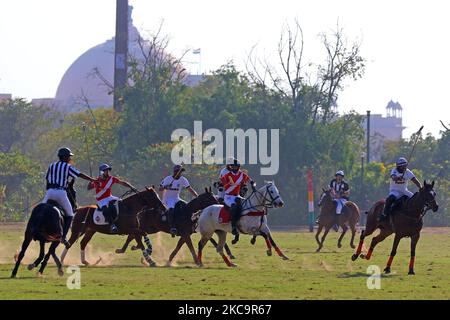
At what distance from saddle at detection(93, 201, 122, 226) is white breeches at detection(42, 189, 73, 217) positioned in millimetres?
5292

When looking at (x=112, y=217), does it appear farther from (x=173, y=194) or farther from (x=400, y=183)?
(x=400, y=183)

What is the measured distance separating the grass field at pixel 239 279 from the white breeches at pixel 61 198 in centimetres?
147

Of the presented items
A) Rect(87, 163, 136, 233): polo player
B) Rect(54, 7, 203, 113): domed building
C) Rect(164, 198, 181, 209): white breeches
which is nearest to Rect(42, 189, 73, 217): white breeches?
Rect(87, 163, 136, 233): polo player

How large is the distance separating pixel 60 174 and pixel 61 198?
0.52 meters

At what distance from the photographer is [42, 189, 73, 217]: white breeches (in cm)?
2702

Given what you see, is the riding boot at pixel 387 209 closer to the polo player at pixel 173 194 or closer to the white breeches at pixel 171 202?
the polo player at pixel 173 194

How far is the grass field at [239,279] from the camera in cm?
2298

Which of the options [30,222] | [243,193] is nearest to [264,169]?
[243,193]

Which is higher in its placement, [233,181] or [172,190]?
[233,181]

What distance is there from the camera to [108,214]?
3253 centimetres

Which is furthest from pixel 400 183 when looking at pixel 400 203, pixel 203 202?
pixel 203 202
